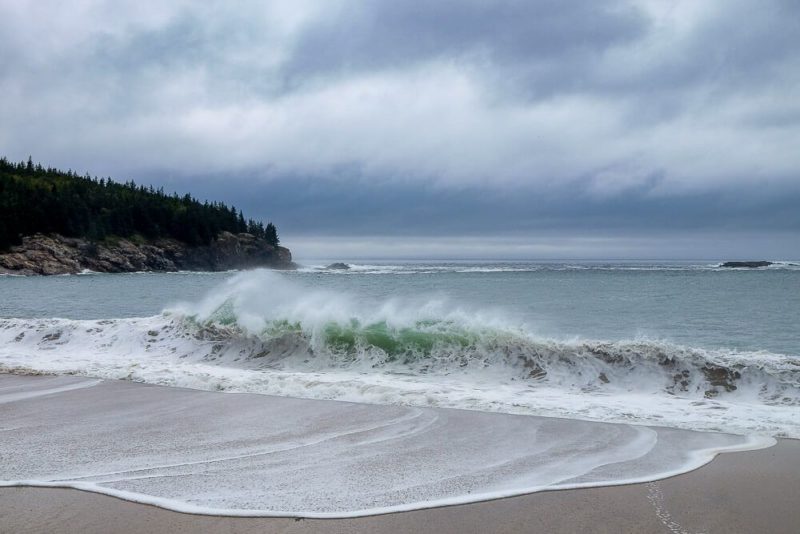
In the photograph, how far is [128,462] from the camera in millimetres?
5375

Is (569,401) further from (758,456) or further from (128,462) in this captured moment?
(128,462)

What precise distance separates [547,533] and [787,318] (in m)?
23.4

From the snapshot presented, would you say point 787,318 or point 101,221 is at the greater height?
point 101,221


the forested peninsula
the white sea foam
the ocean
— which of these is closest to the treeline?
the forested peninsula

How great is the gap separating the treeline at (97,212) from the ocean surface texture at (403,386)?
265 ft

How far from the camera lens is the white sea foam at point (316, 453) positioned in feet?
14.9

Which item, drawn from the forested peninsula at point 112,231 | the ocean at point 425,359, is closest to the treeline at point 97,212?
the forested peninsula at point 112,231

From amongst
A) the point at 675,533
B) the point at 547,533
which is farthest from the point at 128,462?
the point at 675,533

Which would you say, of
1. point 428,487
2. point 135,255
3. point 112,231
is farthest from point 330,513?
point 112,231

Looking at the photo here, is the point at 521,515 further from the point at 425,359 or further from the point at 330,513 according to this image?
the point at 425,359

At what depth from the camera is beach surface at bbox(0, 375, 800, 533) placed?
3.98 meters

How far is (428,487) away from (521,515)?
32.9 inches

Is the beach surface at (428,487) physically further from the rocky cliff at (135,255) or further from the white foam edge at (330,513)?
the rocky cliff at (135,255)

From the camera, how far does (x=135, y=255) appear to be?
3605 inches
